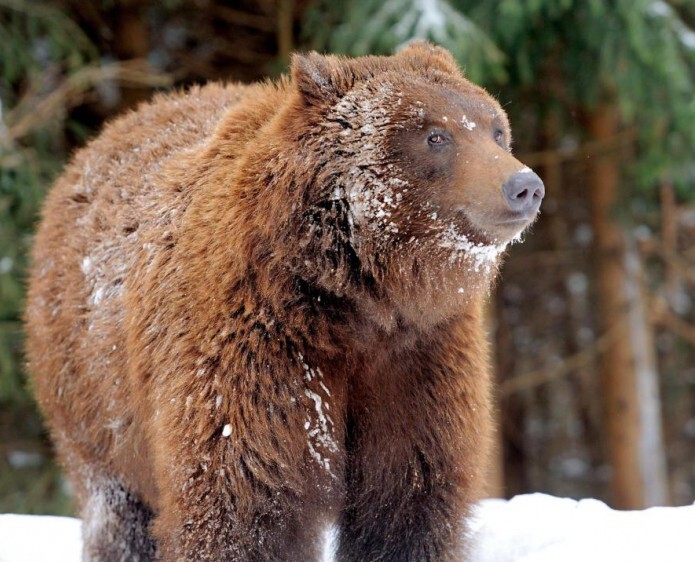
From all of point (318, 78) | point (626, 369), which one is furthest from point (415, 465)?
point (626, 369)

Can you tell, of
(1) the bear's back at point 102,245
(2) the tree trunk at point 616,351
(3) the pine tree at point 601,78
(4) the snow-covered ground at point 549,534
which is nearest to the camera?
(4) the snow-covered ground at point 549,534

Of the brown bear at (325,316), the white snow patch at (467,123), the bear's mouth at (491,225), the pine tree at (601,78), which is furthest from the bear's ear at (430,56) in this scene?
Result: the pine tree at (601,78)

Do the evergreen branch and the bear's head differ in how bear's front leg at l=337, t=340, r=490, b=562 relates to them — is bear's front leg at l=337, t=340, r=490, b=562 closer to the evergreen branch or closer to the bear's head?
the bear's head

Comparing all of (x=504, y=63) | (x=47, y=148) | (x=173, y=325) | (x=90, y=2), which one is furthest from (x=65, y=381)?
(x=90, y=2)

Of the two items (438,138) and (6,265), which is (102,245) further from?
(6,265)

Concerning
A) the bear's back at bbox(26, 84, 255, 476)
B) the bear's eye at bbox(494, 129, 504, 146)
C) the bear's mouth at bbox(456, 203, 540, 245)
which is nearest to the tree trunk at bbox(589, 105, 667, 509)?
the bear's back at bbox(26, 84, 255, 476)

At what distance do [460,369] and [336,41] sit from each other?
4490 mm

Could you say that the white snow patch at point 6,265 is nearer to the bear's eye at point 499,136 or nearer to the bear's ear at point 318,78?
the bear's ear at point 318,78

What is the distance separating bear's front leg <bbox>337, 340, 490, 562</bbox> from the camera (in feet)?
12.5

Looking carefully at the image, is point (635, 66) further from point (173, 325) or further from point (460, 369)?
point (173, 325)

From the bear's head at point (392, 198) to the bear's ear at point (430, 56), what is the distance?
28 centimetres

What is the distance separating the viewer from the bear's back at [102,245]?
13.8 ft

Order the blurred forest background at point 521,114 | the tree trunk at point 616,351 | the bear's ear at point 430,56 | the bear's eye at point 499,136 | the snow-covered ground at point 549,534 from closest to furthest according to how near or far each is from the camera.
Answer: the snow-covered ground at point 549,534, the bear's eye at point 499,136, the bear's ear at point 430,56, the blurred forest background at point 521,114, the tree trunk at point 616,351

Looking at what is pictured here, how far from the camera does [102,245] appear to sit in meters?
4.49
